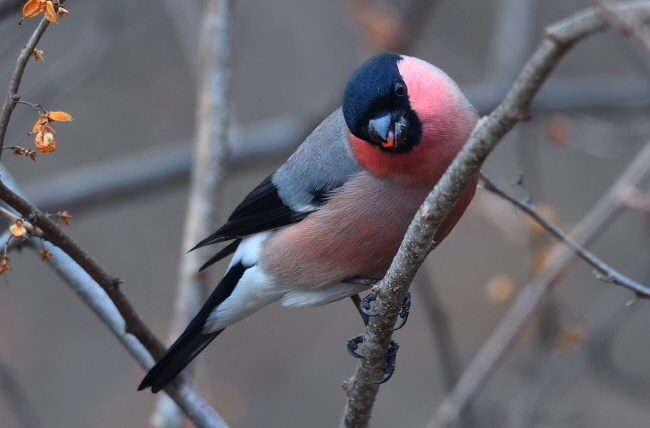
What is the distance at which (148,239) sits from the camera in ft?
23.3

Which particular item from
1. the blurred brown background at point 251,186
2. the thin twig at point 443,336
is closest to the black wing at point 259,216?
the thin twig at point 443,336

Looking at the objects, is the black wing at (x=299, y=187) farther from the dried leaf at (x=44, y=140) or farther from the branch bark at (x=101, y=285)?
the dried leaf at (x=44, y=140)

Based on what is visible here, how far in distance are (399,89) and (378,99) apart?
94 millimetres

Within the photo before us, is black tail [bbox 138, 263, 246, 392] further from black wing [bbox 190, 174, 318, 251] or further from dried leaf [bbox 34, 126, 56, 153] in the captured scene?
dried leaf [bbox 34, 126, 56, 153]

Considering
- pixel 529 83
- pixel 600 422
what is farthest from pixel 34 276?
pixel 529 83

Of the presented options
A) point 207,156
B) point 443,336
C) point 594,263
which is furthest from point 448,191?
point 207,156

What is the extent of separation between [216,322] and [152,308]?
13.3ft

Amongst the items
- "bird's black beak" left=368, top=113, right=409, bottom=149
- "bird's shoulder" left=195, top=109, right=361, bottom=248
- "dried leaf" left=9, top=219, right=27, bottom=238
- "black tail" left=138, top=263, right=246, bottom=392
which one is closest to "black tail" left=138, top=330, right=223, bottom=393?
"black tail" left=138, top=263, right=246, bottom=392

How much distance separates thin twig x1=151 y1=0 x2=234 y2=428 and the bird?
0.30 metres

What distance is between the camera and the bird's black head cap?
2424mm

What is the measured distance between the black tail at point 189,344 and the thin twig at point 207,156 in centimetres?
29

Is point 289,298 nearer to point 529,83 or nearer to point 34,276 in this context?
point 529,83

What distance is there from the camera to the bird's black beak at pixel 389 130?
7.93 ft

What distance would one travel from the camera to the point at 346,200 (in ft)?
9.03
